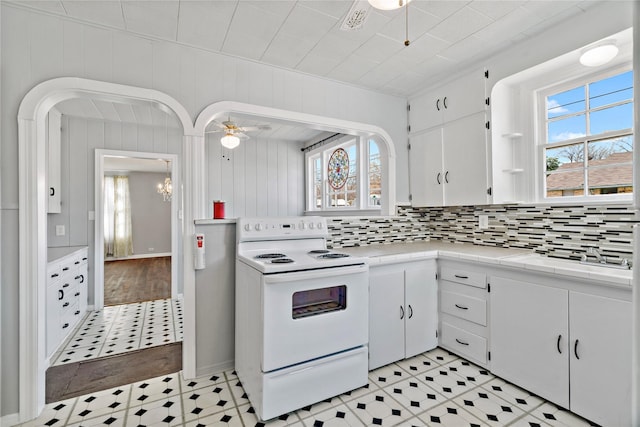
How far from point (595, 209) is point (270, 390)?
248 cm

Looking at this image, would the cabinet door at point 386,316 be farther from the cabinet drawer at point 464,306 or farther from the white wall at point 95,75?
the white wall at point 95,75

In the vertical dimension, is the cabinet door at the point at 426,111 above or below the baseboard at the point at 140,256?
above

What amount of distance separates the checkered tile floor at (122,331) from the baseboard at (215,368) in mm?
820

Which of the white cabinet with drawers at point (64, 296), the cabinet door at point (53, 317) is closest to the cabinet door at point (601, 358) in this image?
the white cabinet with drawers at point (64, 296)

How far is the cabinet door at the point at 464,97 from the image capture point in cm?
252

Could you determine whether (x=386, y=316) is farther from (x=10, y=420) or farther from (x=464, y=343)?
(x=10, y=420)

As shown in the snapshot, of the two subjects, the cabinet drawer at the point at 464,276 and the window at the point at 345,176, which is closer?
the cabinet drawer at the point at 464,276

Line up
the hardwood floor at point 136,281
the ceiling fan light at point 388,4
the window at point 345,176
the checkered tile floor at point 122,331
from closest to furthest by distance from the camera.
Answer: the ceiling fan light at point 388,4 → the checkered tile floor at point 122,331 → the window at point 345,176 → the hardwood floor at point 136,281

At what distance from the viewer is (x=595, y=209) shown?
79.5 inches

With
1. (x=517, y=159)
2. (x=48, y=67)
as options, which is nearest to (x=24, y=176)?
(x=48, y=67)

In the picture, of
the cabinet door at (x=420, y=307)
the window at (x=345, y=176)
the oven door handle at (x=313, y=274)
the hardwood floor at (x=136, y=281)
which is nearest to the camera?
the oven door handle at (x=313, y=274)

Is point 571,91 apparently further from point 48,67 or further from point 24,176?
point 24,176

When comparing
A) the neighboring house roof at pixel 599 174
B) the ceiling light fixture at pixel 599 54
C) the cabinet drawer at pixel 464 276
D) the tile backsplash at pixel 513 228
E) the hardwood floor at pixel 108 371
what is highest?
the ceiling light fixture at pixel 599 54

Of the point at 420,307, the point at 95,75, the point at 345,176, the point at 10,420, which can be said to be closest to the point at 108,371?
the point at 10,420
